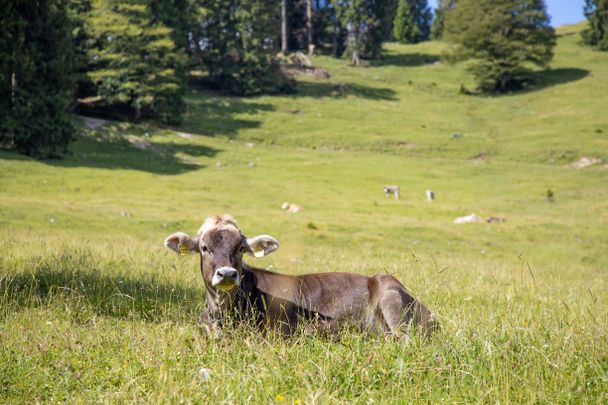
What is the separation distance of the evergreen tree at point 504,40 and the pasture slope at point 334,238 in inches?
171

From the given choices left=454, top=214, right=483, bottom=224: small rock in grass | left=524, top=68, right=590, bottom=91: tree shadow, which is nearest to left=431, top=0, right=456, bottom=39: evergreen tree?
left=524, top=68, right=590, bottom=91: tree shadow

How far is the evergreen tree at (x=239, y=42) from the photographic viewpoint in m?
73.9

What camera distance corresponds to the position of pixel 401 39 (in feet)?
457

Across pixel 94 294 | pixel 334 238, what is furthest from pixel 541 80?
pixel 94 294

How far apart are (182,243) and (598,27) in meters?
109

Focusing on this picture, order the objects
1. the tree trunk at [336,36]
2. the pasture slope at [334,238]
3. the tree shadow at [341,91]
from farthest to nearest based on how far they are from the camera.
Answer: the tree trunk at [336,36]
the tree shadow at [341,91]
the pasture slope at [334,238]

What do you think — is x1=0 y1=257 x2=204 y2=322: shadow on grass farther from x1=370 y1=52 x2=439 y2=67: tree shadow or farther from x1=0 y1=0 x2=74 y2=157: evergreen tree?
x1=370 y1=52 x2=439 y2=67: tree shadow

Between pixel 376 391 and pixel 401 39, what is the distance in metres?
142

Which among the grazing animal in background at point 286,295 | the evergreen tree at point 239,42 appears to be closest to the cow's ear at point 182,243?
the grazing animal in background at point 286,295

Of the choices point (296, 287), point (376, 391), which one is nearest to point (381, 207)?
point (296, 287)

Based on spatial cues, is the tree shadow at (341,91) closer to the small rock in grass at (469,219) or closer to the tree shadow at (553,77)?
the tree shadow at (553,77)

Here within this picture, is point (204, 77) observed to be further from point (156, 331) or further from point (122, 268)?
point (156, 331)

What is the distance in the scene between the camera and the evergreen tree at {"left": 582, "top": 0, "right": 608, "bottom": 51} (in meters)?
98.1

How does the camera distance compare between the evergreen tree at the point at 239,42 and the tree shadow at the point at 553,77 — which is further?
the tree shadow at the point at 553,77
